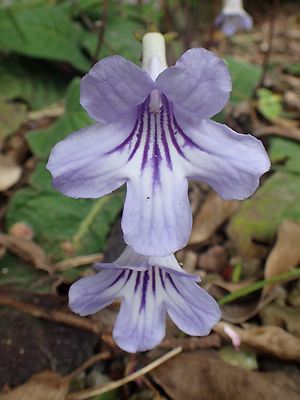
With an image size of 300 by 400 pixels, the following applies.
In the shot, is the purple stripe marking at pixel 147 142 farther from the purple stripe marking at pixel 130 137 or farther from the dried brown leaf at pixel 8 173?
the dried brown leaf at pixel 8 173

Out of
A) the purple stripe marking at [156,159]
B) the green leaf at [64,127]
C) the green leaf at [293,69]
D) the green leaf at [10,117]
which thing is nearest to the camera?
the purple stripe marking at [156,159]

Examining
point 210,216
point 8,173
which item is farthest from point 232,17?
point 8,173

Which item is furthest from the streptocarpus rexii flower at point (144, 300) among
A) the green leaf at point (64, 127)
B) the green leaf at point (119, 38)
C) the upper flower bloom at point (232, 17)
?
the upper flower bloom at point (232, 17)

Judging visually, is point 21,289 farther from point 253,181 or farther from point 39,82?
point 39,82

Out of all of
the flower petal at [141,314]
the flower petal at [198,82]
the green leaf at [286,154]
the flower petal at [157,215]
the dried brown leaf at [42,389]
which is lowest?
the green leaf at [286,154]

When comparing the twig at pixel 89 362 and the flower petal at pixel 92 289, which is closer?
the flower petal at pixel 92 289

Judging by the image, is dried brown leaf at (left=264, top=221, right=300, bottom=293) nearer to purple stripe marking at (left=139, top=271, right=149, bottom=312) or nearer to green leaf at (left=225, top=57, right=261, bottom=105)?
purple stripe marking at (left=139, top=271, right=149, bottom=312)

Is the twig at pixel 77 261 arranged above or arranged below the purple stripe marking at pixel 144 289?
below
